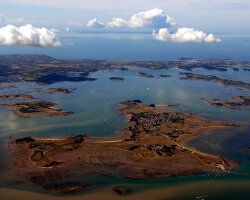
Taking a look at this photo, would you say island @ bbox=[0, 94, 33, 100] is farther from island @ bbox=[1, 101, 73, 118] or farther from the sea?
island @ bbox=[1, 101, 73, 118]

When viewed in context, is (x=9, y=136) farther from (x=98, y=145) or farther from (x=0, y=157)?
(x=98, y=145)

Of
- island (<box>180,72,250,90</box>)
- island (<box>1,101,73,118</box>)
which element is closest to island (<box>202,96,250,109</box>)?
island (<box>180,72,250,90</box>)

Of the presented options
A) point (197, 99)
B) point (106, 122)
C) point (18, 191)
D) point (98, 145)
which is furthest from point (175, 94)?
point (18, 191)

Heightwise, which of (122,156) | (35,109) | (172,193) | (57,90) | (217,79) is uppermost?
(217,79)

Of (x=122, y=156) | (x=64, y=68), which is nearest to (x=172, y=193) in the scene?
(x=122, y=156)

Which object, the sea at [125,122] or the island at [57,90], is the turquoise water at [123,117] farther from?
the island at [57,90]

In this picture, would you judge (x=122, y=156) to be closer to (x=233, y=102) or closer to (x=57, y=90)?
(x=233, y=102)
